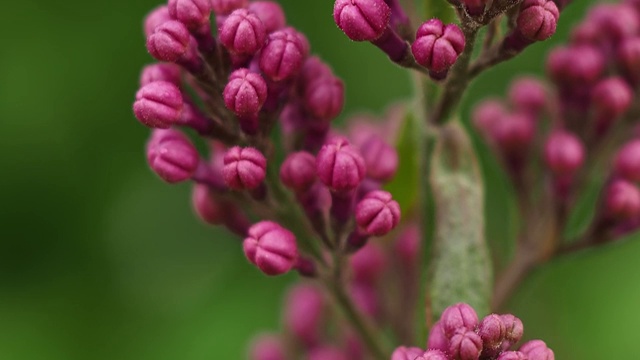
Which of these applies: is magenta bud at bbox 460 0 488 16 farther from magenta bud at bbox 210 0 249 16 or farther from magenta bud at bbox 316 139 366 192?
magenta bud at bbox 210 0 249 16

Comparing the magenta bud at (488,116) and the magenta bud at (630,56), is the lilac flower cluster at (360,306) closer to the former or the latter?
the magenta bud at (488,116)

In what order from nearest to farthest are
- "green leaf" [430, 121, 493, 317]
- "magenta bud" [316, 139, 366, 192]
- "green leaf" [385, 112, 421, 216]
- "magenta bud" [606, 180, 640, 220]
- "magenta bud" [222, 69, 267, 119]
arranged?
"magenta bud" [222, 69, 267, 119] → "magenta bud" [316, 139, 366, 192] → "green leaf" [430, 121, 493, 317] → "magenta bud" [606, 180, 640, 220] → "green leaf" [385, 112, 421, 216]

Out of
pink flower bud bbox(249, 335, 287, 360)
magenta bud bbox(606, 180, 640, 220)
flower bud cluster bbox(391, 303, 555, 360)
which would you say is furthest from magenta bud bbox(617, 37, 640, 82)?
pink flower bud bbox(249, 335, 287, 360)

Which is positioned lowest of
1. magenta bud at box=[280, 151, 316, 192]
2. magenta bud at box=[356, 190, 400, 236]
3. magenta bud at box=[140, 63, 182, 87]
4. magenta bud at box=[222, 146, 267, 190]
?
magenta bud at box=[356, 190, 400, 236]

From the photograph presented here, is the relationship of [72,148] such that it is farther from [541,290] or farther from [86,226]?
[541,290]

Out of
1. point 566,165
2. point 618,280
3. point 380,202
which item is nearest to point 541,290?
point 618,280

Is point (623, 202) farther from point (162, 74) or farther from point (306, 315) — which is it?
point (162, 74)

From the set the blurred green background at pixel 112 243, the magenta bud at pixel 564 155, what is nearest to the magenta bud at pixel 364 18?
the magenta bud at pixel 564 155
